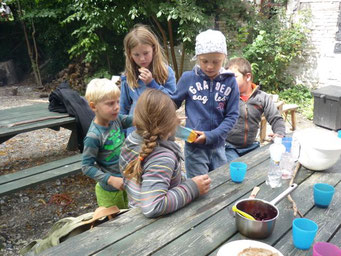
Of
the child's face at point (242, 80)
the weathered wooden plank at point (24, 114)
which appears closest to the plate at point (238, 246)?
the child's face at point (242, 80)

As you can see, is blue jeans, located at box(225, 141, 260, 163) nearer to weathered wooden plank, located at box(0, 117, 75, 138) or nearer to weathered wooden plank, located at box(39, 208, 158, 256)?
weathered wooden plank, located at box(39, 208, 158, 256)

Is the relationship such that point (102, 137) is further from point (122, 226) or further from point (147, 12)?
point (147, 12)

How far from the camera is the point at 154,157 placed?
4.59 ft

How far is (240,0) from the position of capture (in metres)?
7.39

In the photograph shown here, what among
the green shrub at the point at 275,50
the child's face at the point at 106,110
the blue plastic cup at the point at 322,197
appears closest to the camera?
the blue plastic cup at the point at 322,197

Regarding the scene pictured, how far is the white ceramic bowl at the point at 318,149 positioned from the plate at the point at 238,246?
940mm

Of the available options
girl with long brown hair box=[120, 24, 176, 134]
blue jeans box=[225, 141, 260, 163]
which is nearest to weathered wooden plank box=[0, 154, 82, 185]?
girl with long brown hair box=[120, 24, 176, 134]

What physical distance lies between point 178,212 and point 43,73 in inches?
441

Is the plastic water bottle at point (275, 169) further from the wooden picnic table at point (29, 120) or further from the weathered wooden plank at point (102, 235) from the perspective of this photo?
the wooden picnic table at point (29, 120)

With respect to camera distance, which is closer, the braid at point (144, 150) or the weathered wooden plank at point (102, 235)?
the weathered wooden plank at point (102, 235)

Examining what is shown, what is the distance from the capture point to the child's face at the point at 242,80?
→ 8.97ft

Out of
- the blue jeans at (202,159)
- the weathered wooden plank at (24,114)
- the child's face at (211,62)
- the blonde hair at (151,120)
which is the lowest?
the blue jeans at (202,159)

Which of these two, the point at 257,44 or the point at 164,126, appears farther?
the point at 257,44

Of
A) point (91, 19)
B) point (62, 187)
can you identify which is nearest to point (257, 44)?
point (91, 19)
